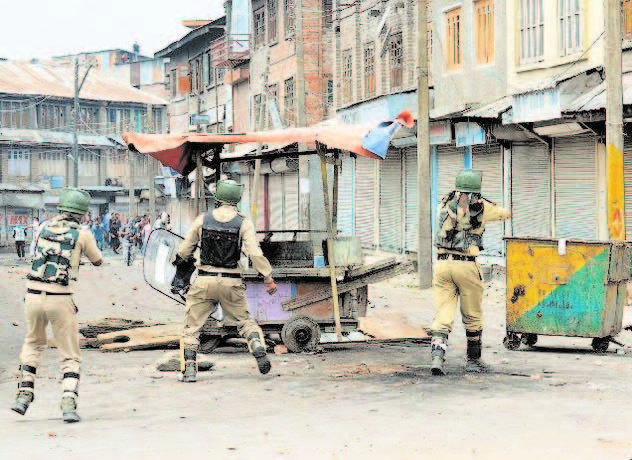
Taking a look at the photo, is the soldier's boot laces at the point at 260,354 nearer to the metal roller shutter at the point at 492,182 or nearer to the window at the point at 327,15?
the metal roller shutter at the point at 492,182

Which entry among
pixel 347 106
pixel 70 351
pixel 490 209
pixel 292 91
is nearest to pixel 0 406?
pixel 70 351

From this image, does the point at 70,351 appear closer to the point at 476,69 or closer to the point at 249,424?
the point at 249,424

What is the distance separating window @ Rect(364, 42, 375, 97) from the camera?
33906mm

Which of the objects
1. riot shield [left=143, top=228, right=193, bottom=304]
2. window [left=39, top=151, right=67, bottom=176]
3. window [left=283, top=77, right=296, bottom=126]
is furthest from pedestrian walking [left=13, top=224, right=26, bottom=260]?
riot shield [left=143, top=228, right=193, bottom=304]

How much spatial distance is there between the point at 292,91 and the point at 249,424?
3633cm

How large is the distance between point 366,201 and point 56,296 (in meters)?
25.3

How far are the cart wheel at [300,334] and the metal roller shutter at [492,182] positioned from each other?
12.7m

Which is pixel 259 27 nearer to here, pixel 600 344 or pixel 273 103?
pixel 273 103

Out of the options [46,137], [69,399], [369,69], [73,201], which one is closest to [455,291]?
[73,201]

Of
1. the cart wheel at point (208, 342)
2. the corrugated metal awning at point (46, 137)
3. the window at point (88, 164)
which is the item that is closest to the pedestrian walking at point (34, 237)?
the cart wheel at point (208, 342)

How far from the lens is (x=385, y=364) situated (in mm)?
11125

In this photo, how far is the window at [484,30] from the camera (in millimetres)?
26000

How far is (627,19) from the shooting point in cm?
2047

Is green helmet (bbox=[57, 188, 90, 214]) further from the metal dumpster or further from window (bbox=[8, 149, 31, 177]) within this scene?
window (bbox=[8, 149, 31, 177])
